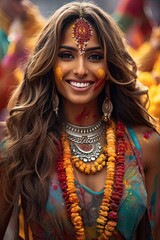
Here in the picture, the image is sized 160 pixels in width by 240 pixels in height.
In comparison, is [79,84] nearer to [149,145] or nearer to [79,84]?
[79,84]

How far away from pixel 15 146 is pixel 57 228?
47 centimetres

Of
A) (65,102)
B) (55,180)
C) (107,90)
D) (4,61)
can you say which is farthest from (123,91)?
(4,61)

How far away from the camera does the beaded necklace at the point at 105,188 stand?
10.2 ft

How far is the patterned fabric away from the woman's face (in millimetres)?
436

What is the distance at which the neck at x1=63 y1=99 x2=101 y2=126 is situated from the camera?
332cm

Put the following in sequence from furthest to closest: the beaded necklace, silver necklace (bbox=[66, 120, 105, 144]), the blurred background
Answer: the blurred background
silver necklace (bbox=[66, 120, 105, 144])
the beaded necklace

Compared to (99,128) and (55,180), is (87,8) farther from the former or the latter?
(55,180)

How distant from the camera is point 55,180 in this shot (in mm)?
3184

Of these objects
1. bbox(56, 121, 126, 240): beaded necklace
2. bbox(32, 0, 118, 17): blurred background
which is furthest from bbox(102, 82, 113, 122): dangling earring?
bbox(32, 0, 118, 17): blurred background

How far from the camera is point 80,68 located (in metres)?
3.15

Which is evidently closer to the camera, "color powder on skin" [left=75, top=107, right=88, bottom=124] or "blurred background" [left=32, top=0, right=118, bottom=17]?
→ "color powder on skin" [left=75, top=107, right=88, bottom=124]

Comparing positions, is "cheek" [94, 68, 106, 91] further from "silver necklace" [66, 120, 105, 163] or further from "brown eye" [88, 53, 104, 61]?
"silver necklace" [66, 120, 105, 163]

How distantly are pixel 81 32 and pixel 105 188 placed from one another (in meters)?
0.81

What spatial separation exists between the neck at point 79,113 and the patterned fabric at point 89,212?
0.32 meters
